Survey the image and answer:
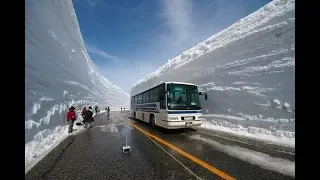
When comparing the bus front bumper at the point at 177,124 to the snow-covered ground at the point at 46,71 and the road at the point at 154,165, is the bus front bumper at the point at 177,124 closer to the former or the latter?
the road at the point at 154,165

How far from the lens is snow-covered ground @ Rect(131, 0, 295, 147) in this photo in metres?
11.6

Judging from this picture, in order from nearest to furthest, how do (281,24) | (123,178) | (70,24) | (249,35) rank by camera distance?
(123,178), (281,24), (249,35), (70,24)

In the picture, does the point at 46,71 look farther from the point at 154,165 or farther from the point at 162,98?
the point at 154,165

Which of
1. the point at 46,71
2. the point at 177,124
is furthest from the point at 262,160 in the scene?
the point at 46,71

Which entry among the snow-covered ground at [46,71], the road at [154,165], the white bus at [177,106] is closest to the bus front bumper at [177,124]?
the white bus at [177,106]

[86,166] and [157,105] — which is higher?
[157,105]

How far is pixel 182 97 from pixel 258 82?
775 centimetres

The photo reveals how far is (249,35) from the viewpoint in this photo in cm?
1988

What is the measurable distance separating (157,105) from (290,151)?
7673 millimetres

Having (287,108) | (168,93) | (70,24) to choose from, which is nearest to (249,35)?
(287,108)

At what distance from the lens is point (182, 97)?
37.1 ft

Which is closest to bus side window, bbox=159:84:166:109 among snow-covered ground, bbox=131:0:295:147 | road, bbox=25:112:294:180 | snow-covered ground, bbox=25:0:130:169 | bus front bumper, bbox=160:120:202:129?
bus front bumper, bbox=160:120:202:129
